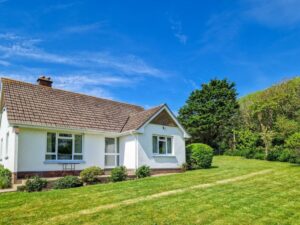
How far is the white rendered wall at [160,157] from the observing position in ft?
64.3

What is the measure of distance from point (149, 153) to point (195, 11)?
11373mm

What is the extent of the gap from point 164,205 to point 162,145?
11.9 m

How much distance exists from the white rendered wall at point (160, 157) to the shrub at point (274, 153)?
11.6 metres

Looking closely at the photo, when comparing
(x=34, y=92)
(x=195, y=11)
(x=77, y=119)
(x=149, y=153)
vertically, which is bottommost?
(x=149, y=153)

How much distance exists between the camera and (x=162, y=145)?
69.6ft

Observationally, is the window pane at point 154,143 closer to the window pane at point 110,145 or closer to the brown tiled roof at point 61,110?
the brown tiled roof at point 61,110

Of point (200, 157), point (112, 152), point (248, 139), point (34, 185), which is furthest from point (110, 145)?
point (248, 139)

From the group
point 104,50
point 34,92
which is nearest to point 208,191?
point 104,50

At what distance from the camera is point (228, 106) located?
123ft

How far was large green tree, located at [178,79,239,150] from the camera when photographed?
37.1 m

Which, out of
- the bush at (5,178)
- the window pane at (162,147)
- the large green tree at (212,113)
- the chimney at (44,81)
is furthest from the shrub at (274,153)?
the bush at (5,178)

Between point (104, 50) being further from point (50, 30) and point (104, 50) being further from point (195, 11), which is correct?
point (195, 11)

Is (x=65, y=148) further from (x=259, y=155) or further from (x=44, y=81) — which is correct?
(x=259, y=155)

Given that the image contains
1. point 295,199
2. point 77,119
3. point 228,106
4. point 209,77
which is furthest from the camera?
point 209,77
